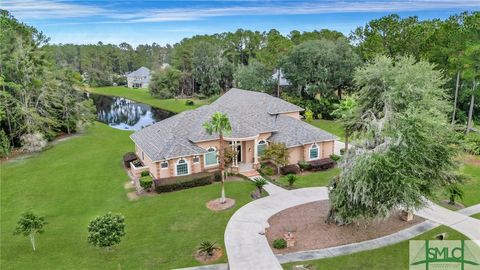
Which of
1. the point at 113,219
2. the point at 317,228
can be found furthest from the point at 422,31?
the point at 113,219

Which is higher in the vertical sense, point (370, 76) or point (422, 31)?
point (422, 31)

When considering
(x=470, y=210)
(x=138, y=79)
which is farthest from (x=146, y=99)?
(x=470, y=210)

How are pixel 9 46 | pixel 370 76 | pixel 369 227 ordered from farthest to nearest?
1. pixel 9 46
2. pixel 370 76
3. pixel 369 227

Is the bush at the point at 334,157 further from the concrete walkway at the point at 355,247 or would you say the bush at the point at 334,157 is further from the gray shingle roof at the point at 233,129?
the concrete walkway at the point at 355,247

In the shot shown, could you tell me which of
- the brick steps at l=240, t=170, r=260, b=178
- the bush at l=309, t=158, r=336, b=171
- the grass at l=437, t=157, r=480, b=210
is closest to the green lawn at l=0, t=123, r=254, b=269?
the brick steps at l=240, t=170, r=260, b=178

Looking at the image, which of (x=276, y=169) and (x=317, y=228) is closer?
(x=317, y=228)

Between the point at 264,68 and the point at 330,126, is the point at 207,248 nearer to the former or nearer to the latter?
the point at 330,126

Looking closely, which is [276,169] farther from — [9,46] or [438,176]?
[9,46]

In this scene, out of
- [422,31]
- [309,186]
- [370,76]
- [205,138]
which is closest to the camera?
[370,76]
